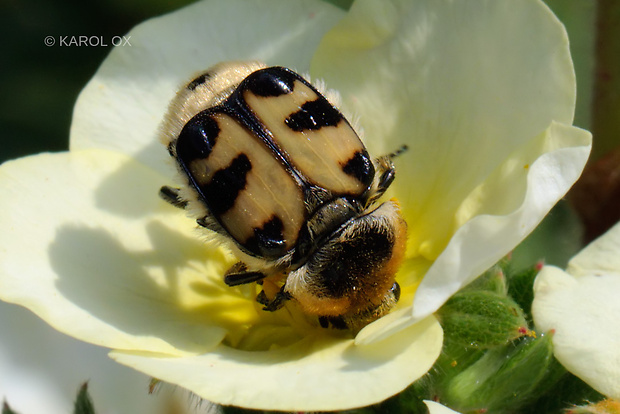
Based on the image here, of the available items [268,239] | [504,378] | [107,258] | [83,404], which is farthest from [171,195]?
[504,378]

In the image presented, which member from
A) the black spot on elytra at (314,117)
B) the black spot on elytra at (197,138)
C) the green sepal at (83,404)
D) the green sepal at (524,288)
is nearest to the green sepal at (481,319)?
the green sepal at (524,288)

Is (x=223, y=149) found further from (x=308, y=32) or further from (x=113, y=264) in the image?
(x=308, y=32)

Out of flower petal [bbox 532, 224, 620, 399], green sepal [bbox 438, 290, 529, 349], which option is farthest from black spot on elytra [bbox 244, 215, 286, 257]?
flower petal [bbox 532, 224, 620, 399]

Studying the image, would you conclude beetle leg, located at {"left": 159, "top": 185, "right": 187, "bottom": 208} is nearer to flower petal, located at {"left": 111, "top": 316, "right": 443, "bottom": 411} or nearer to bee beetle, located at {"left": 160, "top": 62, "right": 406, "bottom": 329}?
bee beetle, located at {"left": 160, "top": 62, "right": 406, "bottom": 329}

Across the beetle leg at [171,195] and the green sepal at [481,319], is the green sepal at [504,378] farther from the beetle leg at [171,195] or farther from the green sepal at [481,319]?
the beetle leg at [171,195]

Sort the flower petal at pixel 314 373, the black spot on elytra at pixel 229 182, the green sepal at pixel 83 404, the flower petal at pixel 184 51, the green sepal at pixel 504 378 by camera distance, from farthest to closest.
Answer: the flower petal at pixel 184 51, the green sepal at pixel 83 404, the green sepal at pixel 504 378, the black spot on elytra at pixel 229 182, the flower petal at pixel 314 373

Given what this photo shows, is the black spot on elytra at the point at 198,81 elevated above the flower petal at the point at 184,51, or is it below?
above
